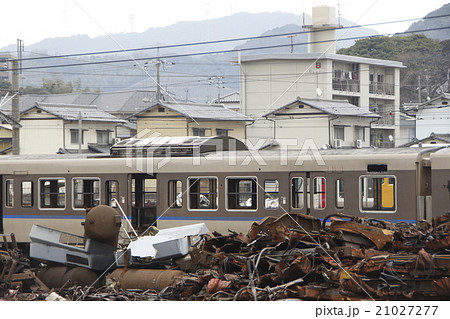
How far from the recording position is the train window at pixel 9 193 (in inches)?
672

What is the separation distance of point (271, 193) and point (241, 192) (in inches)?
27.1

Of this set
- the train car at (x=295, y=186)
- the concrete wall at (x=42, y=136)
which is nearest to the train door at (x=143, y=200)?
the train car at (x=295, y=186)

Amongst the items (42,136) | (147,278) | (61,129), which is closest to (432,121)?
(61,129)

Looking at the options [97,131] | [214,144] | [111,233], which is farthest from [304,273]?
[97,131]

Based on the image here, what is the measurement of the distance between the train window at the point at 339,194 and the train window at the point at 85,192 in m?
5.74

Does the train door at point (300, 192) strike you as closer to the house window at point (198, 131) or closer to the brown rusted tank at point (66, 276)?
the brown rusted tank at point (66, 276)

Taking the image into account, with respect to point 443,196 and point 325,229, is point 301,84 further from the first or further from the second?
point 325,229

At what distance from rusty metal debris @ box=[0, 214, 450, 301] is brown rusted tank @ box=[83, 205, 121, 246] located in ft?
2.44

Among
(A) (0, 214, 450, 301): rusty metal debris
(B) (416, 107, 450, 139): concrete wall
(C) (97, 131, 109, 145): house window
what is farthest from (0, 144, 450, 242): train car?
(B) (416, 107, 450, 139): concrete wall

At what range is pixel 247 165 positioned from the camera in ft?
48.9

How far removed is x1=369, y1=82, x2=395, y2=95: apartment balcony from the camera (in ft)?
149

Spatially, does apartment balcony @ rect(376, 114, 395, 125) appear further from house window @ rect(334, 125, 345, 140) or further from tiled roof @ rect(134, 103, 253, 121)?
tiled roof @ rect(134, 103, 253, 121)

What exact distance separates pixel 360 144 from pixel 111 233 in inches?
1026

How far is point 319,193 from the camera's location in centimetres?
1445
